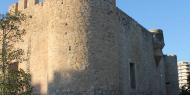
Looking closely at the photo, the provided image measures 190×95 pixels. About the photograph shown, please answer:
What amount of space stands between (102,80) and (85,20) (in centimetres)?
227

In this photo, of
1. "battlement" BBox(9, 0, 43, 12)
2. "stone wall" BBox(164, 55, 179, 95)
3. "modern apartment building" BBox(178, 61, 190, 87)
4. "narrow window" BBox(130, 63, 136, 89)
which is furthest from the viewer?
"modern apartment building" BBox(178, 61, 190, 87)

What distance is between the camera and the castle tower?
42.7ft

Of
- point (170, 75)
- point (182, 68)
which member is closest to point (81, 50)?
point (170, 75)

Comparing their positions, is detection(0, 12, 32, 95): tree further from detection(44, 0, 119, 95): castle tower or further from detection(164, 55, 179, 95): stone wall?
detection(164, 55, 179, 95): stone wall

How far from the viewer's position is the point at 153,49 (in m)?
20.5

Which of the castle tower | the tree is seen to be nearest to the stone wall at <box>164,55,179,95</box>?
Answer: the castle tower

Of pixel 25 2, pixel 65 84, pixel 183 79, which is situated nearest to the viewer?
pixel 65 84

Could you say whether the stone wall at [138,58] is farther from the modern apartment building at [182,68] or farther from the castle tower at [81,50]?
the modern apartment building at [182,68]

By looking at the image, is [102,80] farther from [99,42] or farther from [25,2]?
[25,2]

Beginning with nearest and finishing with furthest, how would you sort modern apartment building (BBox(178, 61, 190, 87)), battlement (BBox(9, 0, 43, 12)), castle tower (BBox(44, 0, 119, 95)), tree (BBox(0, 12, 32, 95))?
1. tree (BBox(0, 12, 32, 95))
2. castle tower (BBox(44, 0, 119, 95))
3. battlement (BBox(9, 0, 43, 12))
4. modern apartment building (BBox(178, 61, 190, 87))

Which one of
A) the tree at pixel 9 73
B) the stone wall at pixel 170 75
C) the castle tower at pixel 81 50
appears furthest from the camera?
the stone wall at pixel 170 75

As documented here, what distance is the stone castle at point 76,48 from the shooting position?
13.1 m

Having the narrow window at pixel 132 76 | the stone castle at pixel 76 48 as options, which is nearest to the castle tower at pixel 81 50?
the stone castle at pixel 76 48

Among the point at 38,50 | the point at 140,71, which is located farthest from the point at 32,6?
the point at 140,71
